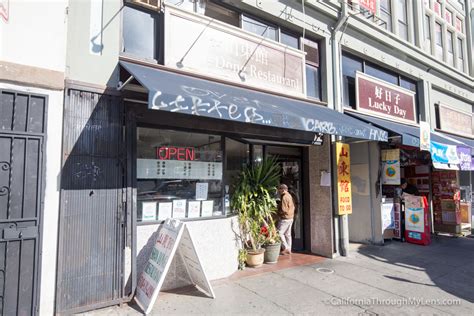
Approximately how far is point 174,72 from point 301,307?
423cm

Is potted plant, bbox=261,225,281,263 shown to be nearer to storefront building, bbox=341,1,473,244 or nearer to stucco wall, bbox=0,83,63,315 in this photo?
storefront building, bbox=341,1,473,244

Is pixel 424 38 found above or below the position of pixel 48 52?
above

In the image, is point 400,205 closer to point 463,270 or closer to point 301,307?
point 463,270

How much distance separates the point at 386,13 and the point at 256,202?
804cm

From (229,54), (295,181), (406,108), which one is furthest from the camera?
(406,108)

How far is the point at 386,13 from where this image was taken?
10.1 metres

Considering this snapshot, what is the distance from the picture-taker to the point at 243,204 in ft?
20.1

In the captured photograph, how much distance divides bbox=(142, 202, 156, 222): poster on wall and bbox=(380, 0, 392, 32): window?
9.09 metres

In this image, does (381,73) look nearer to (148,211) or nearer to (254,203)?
(254,203)

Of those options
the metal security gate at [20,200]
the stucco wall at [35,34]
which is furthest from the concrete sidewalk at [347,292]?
the stucco wall at [35,34]

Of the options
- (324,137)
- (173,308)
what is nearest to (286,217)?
(324,137)

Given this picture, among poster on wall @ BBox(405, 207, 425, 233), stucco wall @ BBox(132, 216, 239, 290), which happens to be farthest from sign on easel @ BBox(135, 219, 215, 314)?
poster on wall @ BBox(405, 207, 425, 233)

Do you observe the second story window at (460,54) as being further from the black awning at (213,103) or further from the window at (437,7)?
the black awning at (213,103)

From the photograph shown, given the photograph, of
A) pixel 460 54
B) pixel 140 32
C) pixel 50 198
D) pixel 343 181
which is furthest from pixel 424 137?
pixel 460 54
